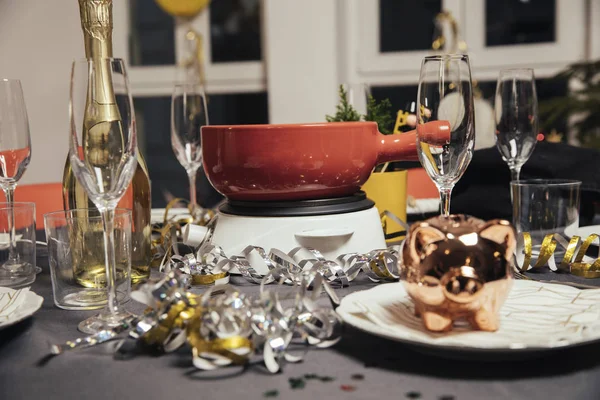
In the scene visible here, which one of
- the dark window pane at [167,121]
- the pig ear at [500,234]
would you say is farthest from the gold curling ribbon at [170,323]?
the dark window pane at [167,121]

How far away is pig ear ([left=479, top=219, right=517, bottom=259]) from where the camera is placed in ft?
1.78

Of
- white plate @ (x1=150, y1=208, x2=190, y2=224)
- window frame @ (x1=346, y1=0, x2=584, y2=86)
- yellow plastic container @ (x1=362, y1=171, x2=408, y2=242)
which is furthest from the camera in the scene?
window frame @ (x1=346, y1=0, x2=584, y2=86)

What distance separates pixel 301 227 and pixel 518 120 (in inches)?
18.4

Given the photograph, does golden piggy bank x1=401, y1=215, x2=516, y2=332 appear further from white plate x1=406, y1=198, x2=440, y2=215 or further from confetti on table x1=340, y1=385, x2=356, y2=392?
white plate x1=406, y1=198, x2=440, y2=215

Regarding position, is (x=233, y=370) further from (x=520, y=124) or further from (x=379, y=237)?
(x=520, y=124)

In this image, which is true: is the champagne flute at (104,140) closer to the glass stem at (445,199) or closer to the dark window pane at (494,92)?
the glass stem at (445,199)

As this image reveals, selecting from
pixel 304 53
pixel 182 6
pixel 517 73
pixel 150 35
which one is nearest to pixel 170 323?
pixel 517 73

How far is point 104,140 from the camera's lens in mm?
641

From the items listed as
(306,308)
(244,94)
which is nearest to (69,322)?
(306,308)

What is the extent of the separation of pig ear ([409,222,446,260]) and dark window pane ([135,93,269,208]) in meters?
2.94

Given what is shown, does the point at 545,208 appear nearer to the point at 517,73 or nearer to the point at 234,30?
the point at 517,73

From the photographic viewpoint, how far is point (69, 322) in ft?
2.20

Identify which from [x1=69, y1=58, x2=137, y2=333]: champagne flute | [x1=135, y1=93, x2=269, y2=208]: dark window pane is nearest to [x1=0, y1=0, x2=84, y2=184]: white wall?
[x1=135, y1=93, x2=269, y2=208]: dark window pane

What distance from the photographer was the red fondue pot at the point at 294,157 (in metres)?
0.83
